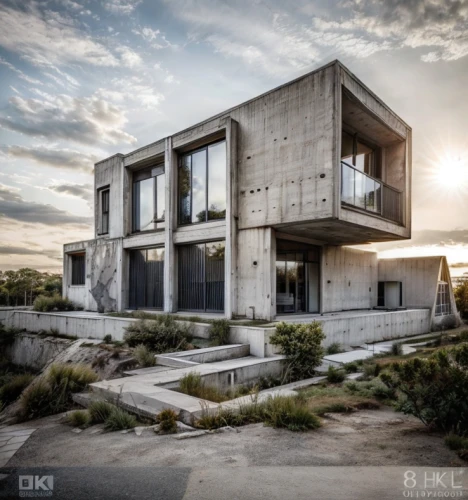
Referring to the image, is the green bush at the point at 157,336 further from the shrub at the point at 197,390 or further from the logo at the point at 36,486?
the logo at the point at 36,486

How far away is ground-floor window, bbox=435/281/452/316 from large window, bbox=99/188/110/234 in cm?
1783

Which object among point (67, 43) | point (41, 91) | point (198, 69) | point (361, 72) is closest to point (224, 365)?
point (41, 91)

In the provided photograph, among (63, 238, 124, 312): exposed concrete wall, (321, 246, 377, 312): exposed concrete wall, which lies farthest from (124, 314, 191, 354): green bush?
(321, 246, 377, 312): exposed concrete wall

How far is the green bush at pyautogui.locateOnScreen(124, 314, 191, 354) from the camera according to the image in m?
10.9

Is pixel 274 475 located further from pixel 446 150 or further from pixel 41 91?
pixel 446 150

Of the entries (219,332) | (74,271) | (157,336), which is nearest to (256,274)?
(219,332)

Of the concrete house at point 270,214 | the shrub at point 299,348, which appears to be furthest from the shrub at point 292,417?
the concrete house at point 270,214

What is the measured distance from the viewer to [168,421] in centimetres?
511

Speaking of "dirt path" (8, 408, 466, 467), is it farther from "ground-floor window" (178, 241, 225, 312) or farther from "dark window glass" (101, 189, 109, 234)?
"dark window glass" (101, 189, 109, 234)

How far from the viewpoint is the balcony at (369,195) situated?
1255cm

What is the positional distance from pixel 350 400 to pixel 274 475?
3.24 m

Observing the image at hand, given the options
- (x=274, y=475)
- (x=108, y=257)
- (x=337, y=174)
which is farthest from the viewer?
(x=108, y=257)

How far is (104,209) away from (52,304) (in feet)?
18.6

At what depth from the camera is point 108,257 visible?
63.5 feet
